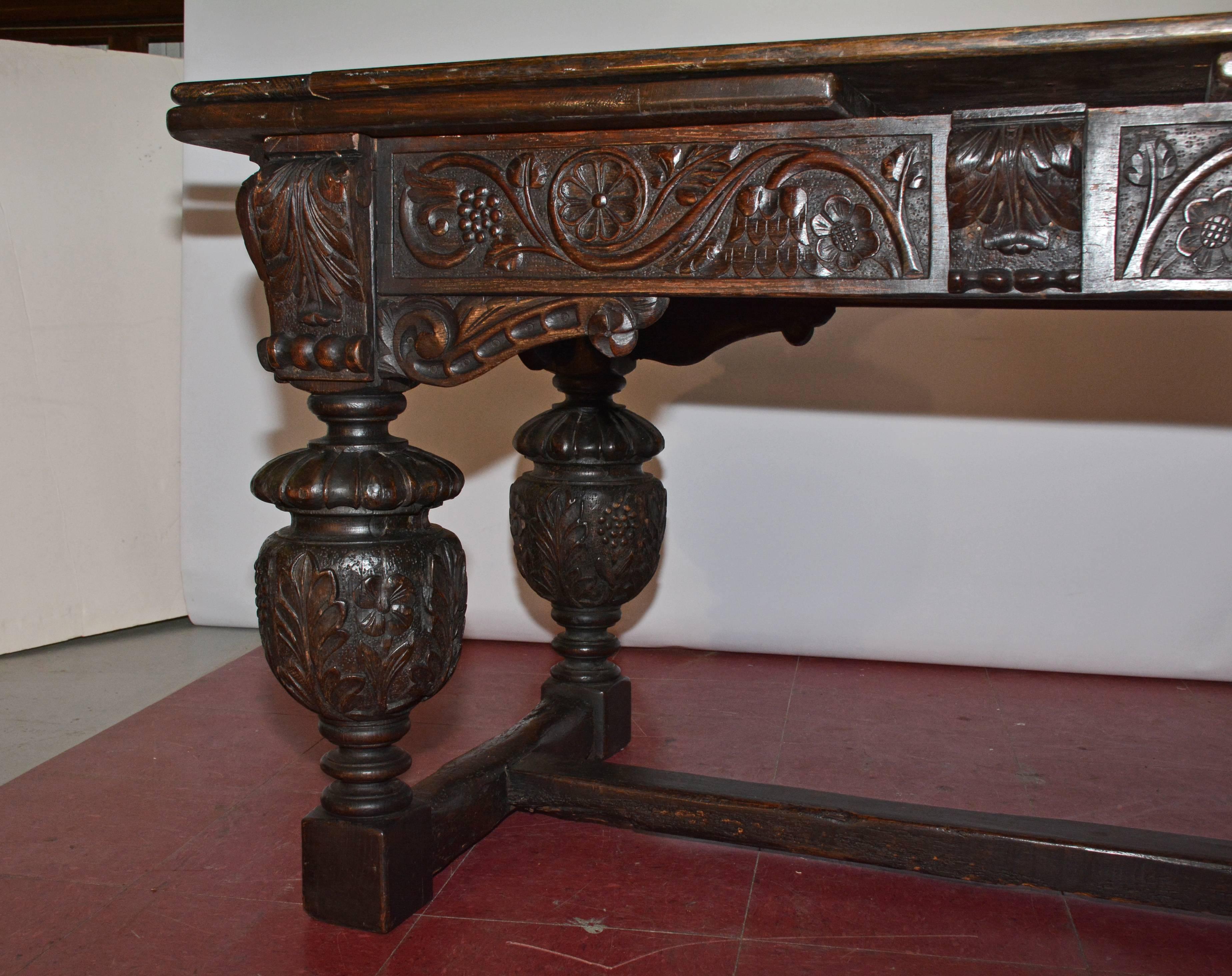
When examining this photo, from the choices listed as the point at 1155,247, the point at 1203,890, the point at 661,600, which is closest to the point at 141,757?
the point at 661,600

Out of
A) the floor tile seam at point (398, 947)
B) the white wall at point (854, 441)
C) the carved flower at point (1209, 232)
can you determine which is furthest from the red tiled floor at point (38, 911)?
the white wall at point (854, 441)

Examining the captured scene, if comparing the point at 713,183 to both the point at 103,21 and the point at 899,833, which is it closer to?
the point at 899,833

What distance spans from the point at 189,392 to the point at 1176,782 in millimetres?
2669

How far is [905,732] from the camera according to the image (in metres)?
2.44

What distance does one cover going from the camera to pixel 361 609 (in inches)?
56.2

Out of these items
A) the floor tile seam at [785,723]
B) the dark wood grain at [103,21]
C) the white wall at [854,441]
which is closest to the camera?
Answer: the floor tile seam at [785,723]

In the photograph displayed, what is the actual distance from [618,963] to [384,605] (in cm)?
53

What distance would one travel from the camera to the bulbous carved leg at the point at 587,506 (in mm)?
2070

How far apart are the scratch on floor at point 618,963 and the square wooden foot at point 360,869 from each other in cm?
16

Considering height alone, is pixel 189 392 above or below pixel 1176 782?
above

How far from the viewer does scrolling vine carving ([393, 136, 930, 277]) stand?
1.21 meters

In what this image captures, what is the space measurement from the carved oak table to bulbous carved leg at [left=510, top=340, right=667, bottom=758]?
421 mm

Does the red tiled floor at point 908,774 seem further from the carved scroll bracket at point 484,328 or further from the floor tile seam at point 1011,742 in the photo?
the carved scroll bracket at point 484,328

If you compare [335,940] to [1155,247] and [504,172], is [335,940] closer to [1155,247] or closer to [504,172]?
[504,172]
